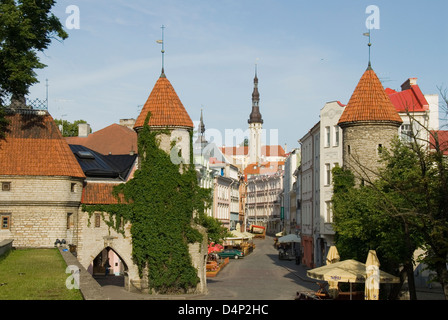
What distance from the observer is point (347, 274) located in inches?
1067

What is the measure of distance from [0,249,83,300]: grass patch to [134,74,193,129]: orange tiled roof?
1331cm

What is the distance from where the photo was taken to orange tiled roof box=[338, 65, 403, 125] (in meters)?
37.6

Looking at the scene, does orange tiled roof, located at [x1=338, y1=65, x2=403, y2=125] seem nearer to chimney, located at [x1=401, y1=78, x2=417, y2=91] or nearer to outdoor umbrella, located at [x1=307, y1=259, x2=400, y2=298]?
outdoor umbrella, located at [x1=307, y1=259, x2=400, y2=298]

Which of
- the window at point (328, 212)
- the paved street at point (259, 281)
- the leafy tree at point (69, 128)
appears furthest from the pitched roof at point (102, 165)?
the leafy tree at point (69, 128)

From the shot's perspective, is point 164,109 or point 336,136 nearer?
point 164,109

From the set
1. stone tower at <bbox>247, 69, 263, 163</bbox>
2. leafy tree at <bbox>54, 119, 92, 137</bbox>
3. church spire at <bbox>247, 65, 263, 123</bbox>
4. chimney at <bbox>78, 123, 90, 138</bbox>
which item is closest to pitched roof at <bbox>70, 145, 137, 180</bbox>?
chimney at <bbox>78, 123, 90, 138</bbox>

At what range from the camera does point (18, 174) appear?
124ft

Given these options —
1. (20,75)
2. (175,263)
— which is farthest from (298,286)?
(20,75)

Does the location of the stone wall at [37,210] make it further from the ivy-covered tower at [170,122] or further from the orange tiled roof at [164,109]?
the orange tiled roof at [164,109]

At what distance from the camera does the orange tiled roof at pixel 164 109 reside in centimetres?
3938

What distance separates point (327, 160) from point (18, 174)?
2324cm

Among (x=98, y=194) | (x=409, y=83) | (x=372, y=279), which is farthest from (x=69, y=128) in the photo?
(x=372, y=279)

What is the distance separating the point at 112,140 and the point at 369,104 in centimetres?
3613

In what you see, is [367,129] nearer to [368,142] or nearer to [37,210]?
[368,142]
